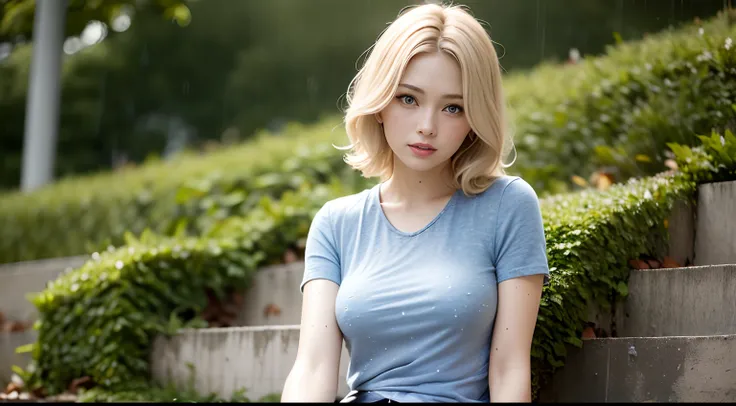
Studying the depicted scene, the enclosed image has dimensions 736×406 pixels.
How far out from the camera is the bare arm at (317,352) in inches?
89.7

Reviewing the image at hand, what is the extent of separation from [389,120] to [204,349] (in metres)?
2.38

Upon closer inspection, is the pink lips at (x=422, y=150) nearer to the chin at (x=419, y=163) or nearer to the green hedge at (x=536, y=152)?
the chin at (x=419, y=163)

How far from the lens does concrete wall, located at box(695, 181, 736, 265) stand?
3.37 m

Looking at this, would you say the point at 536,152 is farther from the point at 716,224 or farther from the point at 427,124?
the point at 427,124

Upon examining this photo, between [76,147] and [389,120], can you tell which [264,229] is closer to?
[389,120]

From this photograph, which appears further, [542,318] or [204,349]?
[204,349]

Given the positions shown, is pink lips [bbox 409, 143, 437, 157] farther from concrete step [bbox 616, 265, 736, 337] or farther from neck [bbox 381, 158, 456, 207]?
concrete step [bbox 616, 265, 736, 337]

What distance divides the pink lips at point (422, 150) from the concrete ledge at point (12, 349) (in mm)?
4336

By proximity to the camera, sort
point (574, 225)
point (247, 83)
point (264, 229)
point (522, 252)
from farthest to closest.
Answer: point (247, 83)
point (264, 229)
point (574, 225)
point (522, 252)

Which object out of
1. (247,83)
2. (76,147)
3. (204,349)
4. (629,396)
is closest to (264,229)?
(204,349)

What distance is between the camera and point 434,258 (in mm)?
2281

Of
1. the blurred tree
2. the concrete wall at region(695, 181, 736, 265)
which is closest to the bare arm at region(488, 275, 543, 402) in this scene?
the concrete wall at region(695, 181, 736, 265)

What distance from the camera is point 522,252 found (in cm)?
222

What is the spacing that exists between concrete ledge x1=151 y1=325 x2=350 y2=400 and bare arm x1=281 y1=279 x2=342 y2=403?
1220mm
